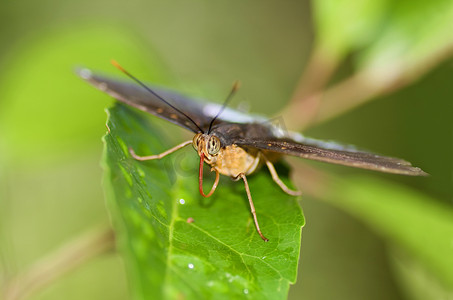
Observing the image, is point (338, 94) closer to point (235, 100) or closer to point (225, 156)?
point (225, 156)

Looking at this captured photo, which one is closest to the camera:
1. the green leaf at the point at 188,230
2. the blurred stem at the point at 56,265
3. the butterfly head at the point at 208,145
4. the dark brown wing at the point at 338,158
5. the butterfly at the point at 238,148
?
the green leaf at the point at 188,230

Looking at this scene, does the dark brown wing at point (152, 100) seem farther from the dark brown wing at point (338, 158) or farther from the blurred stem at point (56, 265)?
the blurred stem at point (56, 265)

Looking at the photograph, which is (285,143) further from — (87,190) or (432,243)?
(87,190)

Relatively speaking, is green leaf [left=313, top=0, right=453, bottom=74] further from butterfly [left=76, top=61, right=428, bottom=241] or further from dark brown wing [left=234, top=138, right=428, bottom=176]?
dark brown wing [left=234, top=138, right=428, bottom=176]

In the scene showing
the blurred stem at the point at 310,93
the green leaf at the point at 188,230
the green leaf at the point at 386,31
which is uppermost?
the green leaf at the point at 386,31

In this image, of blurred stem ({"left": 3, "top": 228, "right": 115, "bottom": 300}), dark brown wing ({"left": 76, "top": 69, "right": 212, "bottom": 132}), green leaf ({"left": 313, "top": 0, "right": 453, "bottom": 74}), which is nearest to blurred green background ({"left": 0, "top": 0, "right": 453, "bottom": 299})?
green leaf ({"left": 313, "top": 0, "right": 453, "bottom": 74})

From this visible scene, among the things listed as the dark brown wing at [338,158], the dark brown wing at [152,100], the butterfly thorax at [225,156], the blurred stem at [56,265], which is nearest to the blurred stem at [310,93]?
the dark brown wing at [152,100]

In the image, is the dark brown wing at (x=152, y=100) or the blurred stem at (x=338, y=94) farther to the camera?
the blurred stem at (x=338, y=94)
